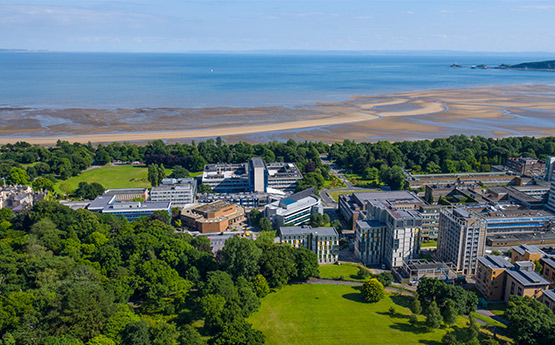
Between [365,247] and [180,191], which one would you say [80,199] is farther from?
[365,247]

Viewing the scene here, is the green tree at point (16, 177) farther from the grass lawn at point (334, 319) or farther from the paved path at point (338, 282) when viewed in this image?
the paved path at point (338, 282)

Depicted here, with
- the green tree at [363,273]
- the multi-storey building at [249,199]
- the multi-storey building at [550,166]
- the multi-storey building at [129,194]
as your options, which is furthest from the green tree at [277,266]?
the multi-storey building at [550,166]

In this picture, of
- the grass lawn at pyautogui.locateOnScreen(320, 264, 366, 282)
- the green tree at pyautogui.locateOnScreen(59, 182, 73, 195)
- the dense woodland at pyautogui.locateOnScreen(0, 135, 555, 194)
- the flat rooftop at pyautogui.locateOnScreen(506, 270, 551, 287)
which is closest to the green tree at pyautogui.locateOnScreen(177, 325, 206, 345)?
the grass lawn at pyautogui.locateOnScreen(320, 264, 366, 282)

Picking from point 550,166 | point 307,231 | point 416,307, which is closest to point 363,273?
point 307,231

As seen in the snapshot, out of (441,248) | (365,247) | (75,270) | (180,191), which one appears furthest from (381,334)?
(180,191)

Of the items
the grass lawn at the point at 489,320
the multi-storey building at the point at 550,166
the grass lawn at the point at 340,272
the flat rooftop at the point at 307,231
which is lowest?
the grass lawn at the point at 489,320

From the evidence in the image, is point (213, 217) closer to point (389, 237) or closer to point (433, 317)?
point (389, 237)
